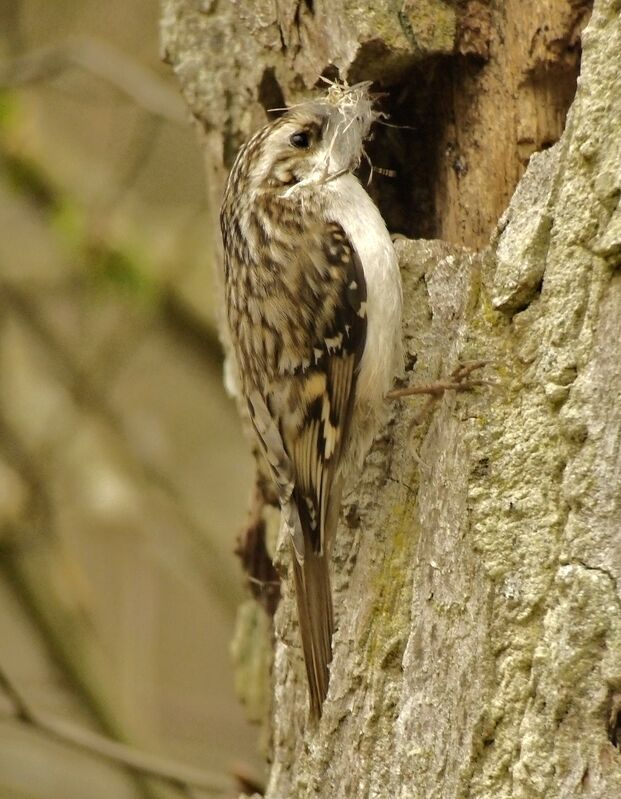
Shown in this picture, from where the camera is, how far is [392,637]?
6.74ft

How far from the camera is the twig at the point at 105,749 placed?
2807 millimetres

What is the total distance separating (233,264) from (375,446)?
46 centimetres

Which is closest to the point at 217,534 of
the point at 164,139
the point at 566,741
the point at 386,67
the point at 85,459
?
the point at 85,459

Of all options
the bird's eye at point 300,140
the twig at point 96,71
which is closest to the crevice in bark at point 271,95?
the bird's eye at point 300,140

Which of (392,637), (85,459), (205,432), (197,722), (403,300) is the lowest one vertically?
(197,722)

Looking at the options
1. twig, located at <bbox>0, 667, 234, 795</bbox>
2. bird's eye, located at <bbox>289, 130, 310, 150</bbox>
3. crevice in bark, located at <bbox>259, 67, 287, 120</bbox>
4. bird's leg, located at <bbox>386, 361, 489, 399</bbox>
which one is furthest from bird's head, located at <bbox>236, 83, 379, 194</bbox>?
twig, located at <bbox>0, 667, 234, 795</bbox>

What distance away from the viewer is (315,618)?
219 centimetres

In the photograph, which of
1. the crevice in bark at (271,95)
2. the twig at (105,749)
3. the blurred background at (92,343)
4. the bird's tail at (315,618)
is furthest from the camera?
the blurred background at (92,343)

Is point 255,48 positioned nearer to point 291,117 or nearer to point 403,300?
point 291,117

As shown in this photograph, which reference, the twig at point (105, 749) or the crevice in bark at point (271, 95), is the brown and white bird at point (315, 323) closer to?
the crevice in bark at point (271, 95)

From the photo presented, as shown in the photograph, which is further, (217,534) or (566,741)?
(217,534)

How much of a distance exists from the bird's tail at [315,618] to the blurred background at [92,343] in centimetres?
88

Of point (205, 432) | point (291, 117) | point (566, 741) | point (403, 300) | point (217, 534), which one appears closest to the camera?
point (566, 741)

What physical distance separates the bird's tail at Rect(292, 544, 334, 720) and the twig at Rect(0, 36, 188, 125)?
77.0 inches
